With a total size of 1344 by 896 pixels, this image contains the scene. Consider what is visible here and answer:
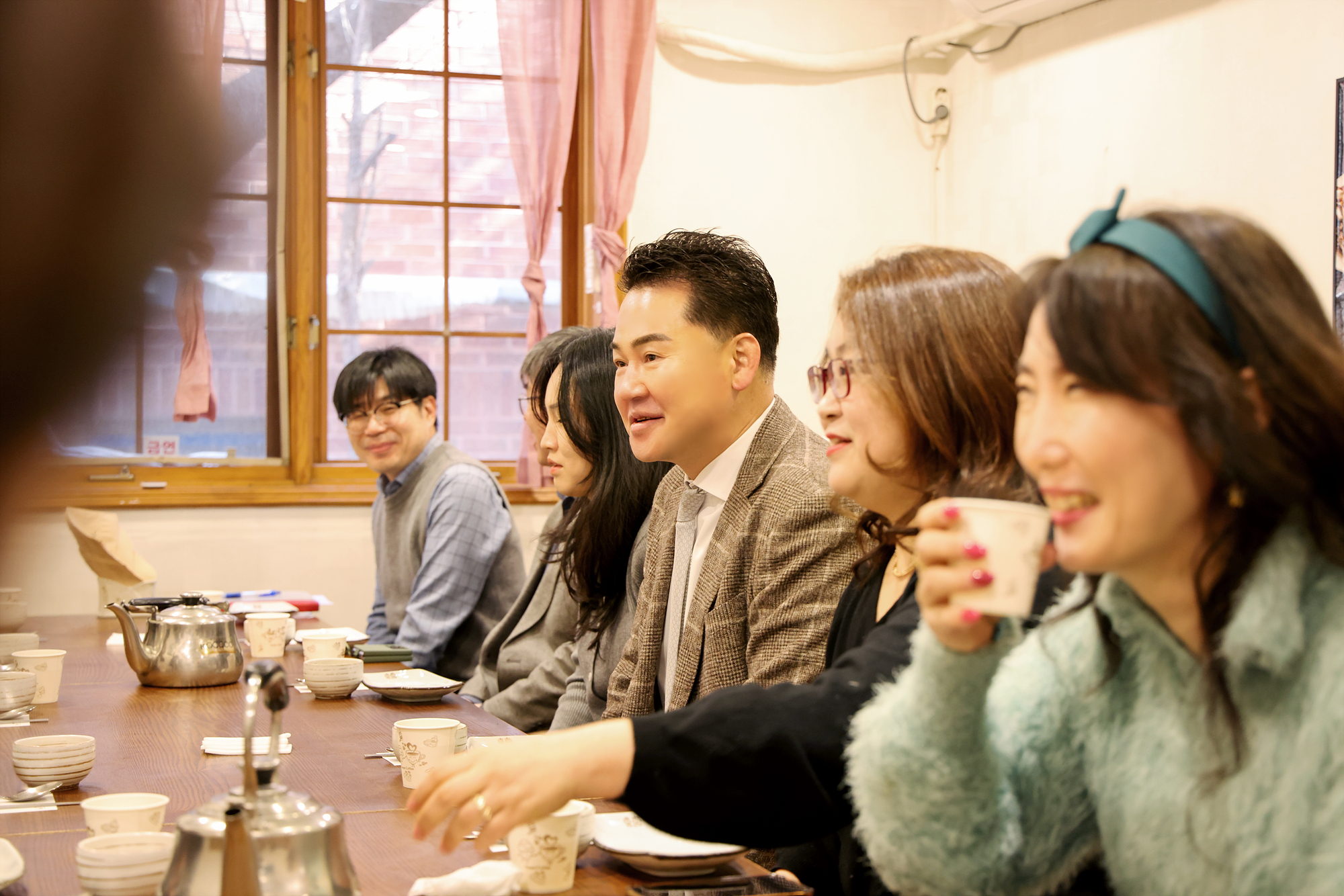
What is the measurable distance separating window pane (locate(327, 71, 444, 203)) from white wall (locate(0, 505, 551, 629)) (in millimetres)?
1250

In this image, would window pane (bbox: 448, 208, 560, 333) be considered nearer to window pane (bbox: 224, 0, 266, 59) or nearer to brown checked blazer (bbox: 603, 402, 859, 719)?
brown checked blazer (bbox: 603, 402, 859, 719)

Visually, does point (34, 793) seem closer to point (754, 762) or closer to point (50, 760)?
point (50, 760)

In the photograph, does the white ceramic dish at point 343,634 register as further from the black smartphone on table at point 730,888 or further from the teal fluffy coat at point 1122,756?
the teal fluffy coat at point 1122,756

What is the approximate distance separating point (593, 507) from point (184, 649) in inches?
35.7

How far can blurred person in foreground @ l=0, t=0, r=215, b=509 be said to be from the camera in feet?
0.80

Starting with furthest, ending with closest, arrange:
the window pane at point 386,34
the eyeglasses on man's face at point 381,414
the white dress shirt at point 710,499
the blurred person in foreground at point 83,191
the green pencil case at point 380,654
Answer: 1. the window pane at point 386,34
2. the eyeglasses on man's face at point 381,414
3. the green pencil case at point 380,654
4. the white dress shirt at point 710,499
5. the blurred person in foreground at point 83,191

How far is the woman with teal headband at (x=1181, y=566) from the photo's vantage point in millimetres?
888

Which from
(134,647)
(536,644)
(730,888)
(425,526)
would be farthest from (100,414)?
(425,526)

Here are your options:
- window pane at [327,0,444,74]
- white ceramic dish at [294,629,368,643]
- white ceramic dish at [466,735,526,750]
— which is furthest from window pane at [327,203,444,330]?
white ceramic dish at [466,735,526,750]

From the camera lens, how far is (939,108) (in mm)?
4879

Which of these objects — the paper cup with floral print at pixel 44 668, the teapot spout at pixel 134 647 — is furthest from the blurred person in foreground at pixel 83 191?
the teapot spout at pixel 134 647

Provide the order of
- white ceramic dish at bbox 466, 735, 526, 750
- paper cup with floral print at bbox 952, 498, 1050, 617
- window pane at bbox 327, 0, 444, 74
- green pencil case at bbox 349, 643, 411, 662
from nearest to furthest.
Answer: paper cup with floral print at bbox 952, 498, 1050, 617 < white ceramic dish at bbox 466, 735, 526, 750 < green pencil case at bbox 349, 643, 411, 662 < window pane at bbox 327, 0, 444, 74

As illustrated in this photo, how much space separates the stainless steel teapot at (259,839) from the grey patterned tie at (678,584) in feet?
3.79

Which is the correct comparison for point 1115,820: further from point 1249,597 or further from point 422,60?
point 422,60
